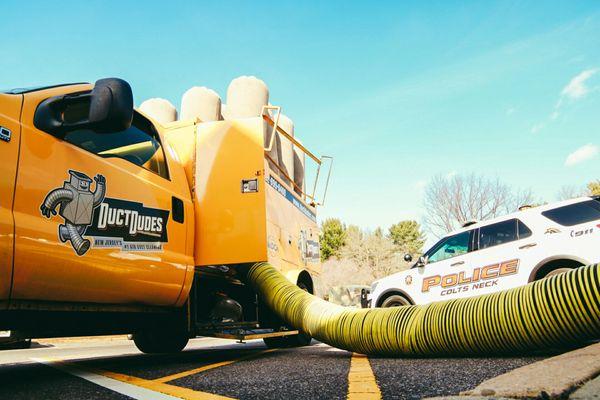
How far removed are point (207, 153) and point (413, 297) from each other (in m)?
4.56

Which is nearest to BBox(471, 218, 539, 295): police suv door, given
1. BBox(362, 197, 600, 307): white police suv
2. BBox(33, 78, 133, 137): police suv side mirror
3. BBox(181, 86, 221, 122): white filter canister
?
BBox(362, 197, 600, 307): white police suv

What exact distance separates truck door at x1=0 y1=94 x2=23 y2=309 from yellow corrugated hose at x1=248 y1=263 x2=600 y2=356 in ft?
8.21

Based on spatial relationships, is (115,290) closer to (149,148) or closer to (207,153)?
(149,148)

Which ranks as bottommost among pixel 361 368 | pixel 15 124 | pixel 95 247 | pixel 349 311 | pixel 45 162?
pixel 361 368

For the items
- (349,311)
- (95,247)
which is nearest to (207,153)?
(95,247)

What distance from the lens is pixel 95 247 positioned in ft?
10.00

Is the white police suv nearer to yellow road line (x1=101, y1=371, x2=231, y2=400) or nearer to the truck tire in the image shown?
the truck tire

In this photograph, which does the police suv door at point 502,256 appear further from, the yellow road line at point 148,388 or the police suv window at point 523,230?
the yellow road line at point 148,388

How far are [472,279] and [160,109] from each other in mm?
21824

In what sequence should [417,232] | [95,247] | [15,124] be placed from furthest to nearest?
[417,232], [95,247], [15,124]

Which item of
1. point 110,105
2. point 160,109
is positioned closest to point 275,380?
point 110,105

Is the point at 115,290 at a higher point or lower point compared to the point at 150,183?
lower

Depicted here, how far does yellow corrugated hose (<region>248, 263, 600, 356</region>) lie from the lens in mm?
2990

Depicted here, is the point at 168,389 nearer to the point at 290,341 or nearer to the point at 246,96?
the point at 290,341
